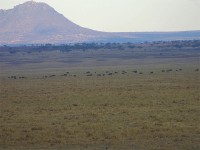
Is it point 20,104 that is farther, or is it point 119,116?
point 20,104

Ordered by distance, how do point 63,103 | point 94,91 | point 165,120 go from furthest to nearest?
point 94,91 < point 63,103 < point 165,120

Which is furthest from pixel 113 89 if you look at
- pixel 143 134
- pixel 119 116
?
pixel 143 134

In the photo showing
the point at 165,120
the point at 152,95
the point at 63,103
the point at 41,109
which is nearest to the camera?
the point at 165,120

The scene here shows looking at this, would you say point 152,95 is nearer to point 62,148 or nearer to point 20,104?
point 20,104

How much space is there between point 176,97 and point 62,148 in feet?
50.7

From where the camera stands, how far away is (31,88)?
41.0m

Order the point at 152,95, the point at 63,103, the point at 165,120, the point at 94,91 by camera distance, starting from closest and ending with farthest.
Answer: the point at 165,120 → the point at 63,103 → the point at 152,95 → the point at 94,91

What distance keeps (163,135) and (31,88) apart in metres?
23.2

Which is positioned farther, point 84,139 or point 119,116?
point 119,116

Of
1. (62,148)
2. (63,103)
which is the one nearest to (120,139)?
(62,148)

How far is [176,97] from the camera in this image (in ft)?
103

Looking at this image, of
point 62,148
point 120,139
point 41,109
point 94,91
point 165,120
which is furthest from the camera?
point 94,91

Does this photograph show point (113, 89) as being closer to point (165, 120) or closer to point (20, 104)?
point (20, 104)

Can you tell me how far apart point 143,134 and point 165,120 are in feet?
11.2
